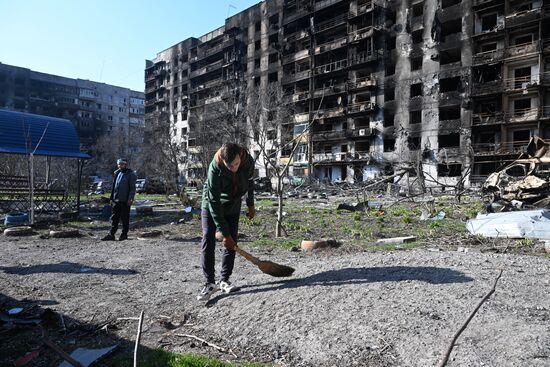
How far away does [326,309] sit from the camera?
340 cm

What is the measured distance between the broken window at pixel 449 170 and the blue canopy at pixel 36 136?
99.8ft

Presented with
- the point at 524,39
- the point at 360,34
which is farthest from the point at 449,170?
the point at 360,34

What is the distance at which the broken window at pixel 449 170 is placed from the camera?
3353cm

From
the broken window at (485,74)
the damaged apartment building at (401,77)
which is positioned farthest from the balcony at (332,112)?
the broken window at (485,74)

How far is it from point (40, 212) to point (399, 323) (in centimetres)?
1376

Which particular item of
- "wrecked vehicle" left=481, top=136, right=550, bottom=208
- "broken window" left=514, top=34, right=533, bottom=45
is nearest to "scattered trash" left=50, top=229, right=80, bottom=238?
"wrecked vehicle" left=481, top=136, right=550, bottom=208

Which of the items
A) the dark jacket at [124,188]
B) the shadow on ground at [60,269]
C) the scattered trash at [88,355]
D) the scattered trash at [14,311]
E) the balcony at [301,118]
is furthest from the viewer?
the balcony at [301,118]

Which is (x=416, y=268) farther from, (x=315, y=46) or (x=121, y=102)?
(x=121, y=102)

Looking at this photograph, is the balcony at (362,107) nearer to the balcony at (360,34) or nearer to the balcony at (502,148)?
the balcony at (360,34)

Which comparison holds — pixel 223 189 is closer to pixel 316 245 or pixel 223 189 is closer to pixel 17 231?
pixel 316 245

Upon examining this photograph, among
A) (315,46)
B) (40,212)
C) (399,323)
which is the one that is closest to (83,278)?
(399,323)

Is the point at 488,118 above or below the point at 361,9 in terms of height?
below

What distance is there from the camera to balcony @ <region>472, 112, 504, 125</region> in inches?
1205

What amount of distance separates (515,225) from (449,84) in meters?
31.3
